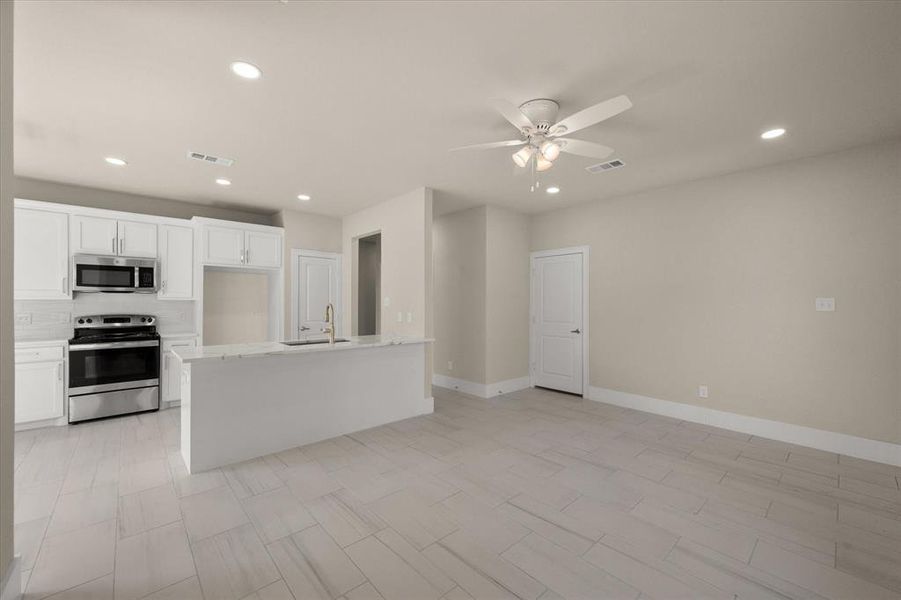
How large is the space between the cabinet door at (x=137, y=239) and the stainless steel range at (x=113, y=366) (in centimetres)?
78

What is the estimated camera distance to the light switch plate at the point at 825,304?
11.5ft

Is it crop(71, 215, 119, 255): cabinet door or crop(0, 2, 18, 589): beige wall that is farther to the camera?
crop(71, 215, 119, 255): cabinet door

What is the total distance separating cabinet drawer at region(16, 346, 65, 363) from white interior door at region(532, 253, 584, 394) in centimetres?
586

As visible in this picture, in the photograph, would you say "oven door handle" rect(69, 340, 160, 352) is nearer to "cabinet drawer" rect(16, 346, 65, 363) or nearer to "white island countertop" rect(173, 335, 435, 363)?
"cabinet drawer" rect(16, 346, 65, 363)

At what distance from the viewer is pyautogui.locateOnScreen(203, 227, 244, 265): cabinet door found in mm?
4992

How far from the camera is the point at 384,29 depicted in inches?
76.9

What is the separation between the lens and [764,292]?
3875 millimetres

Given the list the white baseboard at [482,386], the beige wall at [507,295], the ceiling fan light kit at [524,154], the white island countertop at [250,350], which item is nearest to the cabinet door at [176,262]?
the white island countertop at [250,350]

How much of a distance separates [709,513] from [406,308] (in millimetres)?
3597

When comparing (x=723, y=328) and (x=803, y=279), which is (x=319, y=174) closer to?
(x=723, y=328)

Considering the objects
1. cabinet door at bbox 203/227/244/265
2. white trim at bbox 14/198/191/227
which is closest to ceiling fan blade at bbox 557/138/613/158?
cabinet door at bbox 203/227/244/265

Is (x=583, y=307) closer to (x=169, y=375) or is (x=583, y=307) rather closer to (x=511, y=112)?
(x=511, y=112)

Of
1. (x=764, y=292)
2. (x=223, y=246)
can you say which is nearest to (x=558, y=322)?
(x=764, y=292)

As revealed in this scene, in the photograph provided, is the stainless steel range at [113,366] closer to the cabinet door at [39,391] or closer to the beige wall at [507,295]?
the cabinet door at [39,391]
